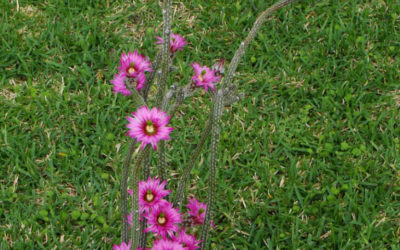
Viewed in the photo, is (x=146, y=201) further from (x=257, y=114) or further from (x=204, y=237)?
(x=257, y=114)

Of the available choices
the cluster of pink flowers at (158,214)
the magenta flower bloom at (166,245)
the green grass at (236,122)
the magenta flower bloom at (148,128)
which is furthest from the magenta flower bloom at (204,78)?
the green grass at (236,122)

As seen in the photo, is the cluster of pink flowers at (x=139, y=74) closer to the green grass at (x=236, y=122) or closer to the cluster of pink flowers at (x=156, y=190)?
the cluster of pink flowers at (x=156, y=190)

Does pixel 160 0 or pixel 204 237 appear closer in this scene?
pixel 204 237

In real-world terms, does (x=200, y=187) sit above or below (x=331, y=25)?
below

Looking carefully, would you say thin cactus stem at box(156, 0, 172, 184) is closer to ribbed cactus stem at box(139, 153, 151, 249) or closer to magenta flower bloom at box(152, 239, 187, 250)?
ribbed cactus stem at box(139, 153, 151, 249)

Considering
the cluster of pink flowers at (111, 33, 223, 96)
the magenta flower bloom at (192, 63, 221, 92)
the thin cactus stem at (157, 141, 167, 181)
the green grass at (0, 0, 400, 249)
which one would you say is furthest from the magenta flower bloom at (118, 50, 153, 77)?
the green grass at (0, 0, 400, 249)

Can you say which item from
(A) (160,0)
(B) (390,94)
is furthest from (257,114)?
(A) (160,0)

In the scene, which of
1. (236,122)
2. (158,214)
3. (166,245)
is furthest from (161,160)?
(236,122)
